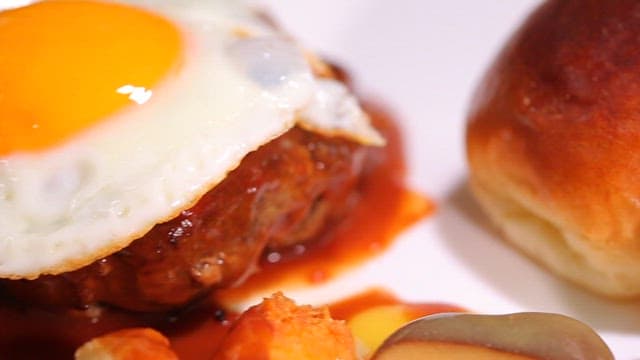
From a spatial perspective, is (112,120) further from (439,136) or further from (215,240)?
(439,136)

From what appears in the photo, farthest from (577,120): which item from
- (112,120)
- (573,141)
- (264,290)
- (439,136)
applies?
(112,120)

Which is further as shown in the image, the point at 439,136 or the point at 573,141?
the point at 439,136

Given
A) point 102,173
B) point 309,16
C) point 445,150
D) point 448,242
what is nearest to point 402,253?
point 448,242

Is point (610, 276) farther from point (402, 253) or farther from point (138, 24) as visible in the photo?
point (138, 24)

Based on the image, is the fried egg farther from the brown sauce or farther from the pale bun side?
the pale bun side

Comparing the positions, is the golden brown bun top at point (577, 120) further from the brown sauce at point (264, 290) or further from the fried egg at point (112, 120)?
the fried egg at point (112, 120)

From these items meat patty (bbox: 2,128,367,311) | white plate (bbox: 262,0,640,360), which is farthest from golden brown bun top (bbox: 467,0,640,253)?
meat patty (bbox: 2,128,367,311)

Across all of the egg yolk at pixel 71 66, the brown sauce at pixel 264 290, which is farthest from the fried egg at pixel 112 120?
the brown sauce at pixel 264 290
